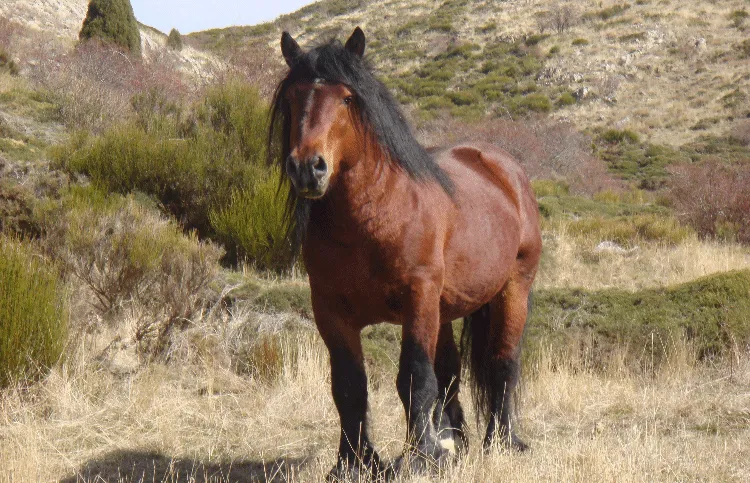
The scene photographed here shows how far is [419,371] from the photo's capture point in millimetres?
3750

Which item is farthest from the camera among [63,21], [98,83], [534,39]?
[534,39]

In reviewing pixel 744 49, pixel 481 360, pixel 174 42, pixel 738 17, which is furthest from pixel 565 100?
pixel 481 360

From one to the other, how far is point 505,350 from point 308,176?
2.24 metres

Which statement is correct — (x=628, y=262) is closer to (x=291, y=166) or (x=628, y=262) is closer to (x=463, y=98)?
(x=291, y=166)

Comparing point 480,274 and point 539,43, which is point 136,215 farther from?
point 539,43

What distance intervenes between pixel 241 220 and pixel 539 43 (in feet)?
121

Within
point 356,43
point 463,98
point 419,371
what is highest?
point 356,43

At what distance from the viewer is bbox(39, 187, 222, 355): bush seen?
22.7 feet

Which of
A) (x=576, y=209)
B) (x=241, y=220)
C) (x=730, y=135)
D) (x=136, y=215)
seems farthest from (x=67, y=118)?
(x=730, y=135)

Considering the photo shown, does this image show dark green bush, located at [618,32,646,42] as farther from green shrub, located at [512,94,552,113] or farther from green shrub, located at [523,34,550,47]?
green shrub, located at [512,94,552,113]

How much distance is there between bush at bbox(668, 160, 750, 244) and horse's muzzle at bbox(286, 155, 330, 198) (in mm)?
12971

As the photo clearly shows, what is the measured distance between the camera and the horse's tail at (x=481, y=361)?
16.6ft

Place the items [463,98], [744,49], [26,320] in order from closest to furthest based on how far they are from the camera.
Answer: [26,320] < [463,98] < [744,49]

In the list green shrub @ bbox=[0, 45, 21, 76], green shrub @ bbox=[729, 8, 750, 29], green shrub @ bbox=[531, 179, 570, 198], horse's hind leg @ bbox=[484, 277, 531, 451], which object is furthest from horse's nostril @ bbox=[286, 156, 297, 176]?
green shrub @ bbox=[729, 8, 750, 29]
